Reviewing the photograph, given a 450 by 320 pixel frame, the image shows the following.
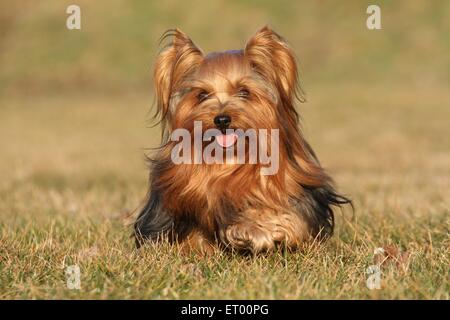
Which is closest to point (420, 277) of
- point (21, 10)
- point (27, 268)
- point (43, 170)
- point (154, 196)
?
point (154, 196)

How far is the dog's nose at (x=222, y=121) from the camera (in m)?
4.90

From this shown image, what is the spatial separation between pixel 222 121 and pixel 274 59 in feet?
2.18

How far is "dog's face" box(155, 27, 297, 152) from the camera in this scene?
496 centimetres

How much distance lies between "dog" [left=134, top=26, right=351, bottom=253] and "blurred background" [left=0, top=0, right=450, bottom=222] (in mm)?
2887

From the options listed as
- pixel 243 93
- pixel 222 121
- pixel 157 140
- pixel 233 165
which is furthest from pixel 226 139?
pixel 157 140

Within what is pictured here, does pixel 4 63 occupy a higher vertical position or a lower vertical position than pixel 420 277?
higher

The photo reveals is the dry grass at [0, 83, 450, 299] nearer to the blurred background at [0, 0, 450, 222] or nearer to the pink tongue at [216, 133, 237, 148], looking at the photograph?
the blurred background at [0, 0, 450, 222]

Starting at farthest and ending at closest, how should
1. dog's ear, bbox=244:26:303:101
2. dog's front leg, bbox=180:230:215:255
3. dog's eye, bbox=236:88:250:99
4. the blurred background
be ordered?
1. the blurred background
2. dog's front leg, bbox=180:230:215:255
3. dog's ear, bbox=244:26:303:101
4. dog's eye, bbox=236:88:250:99

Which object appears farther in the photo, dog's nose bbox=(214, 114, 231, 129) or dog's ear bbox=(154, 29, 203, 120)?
dog's ear bbox=(154, 29, 203, 120)

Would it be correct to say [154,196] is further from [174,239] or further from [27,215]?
[27,215]

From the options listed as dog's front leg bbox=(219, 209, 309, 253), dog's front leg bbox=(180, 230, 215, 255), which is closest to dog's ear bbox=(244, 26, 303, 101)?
dog's front leg bbox=(219, 209, 309, 253)

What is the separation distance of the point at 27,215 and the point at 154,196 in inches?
103

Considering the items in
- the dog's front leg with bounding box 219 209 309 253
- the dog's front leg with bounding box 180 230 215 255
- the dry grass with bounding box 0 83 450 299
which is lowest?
the dry grass with bounding box 0 83 450 299
